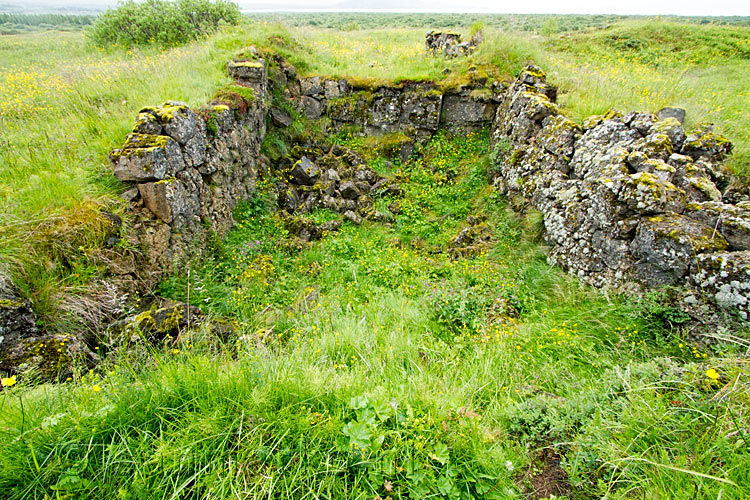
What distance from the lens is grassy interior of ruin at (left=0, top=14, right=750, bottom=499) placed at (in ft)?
6.70

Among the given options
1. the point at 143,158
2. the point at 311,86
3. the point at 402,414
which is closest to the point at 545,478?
the point at 402,414

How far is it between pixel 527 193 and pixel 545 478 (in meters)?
6.00

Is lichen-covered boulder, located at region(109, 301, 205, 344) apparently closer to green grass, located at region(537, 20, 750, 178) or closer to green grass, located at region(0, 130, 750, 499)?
green grass, located at region(0, 130, 750, 499)

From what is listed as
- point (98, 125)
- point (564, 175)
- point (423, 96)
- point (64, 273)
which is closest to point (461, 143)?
point (423, 96)

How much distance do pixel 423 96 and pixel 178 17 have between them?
44.3ft

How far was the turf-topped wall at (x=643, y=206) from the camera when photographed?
4.11m

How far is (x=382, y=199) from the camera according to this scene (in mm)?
9109

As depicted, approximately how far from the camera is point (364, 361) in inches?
139

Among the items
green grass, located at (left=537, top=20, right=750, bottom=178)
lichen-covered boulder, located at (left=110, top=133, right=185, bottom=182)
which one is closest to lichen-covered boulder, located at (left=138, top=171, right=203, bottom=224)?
lichen-covered boulder, located at (left=110, top=133, right=185, bottom=182)

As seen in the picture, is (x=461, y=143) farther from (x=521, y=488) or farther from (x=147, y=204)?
(x=521, y=488)

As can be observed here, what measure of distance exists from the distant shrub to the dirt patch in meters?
19.4

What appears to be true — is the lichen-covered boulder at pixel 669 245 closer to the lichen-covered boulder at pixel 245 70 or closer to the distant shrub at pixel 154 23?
the lichen-covered boulder at pixel 245 70

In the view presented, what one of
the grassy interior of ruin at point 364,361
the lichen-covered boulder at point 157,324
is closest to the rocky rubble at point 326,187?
the grassy interior of ruin at point 364,361

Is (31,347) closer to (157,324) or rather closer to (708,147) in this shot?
(157,324)
